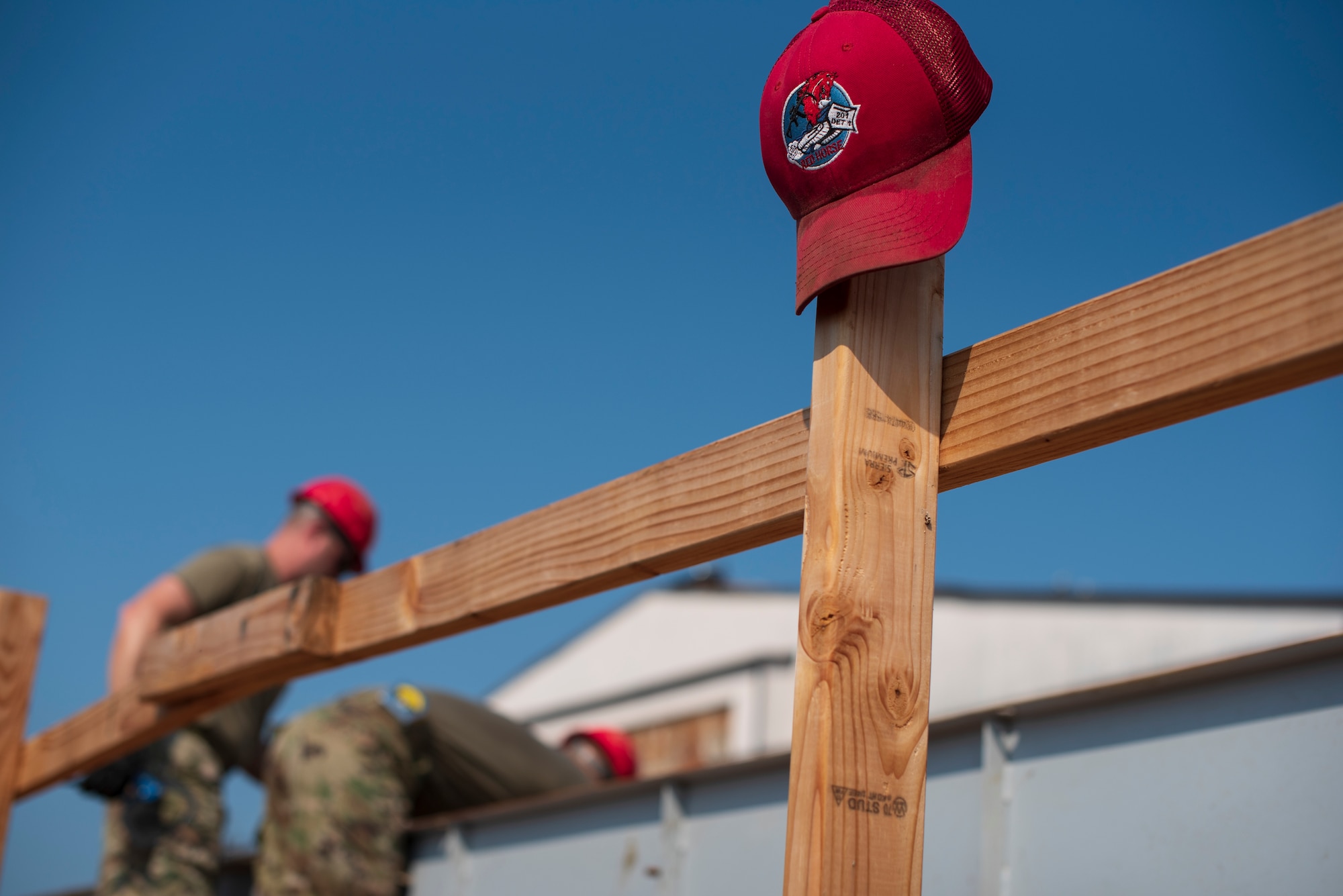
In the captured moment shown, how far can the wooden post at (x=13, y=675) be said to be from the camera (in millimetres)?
3254

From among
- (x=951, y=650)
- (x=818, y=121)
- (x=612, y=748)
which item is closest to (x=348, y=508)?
(x=612, y=748)

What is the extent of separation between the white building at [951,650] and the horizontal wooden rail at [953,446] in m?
7.64

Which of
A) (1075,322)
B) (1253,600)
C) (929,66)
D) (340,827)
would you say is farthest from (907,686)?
(1253,600)

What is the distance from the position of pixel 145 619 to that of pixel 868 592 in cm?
282

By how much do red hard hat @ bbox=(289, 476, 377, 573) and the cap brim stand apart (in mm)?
3165

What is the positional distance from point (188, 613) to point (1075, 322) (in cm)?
306

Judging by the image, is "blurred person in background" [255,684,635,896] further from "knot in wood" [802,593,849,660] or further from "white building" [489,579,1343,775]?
"white building" [489,579,1343,775]

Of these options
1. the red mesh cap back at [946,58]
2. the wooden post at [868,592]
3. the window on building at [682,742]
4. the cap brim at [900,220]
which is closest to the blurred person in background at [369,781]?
the wooden post at [868,592]

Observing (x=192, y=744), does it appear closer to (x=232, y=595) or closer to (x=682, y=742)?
(x=232, y=595)

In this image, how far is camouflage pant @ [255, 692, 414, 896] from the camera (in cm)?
352

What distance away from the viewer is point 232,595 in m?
4.04

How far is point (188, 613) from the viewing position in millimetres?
3773

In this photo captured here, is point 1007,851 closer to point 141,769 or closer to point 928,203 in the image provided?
point 928,203

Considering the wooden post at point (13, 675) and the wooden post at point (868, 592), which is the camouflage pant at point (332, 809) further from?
the wooden post at point (868, 592)
